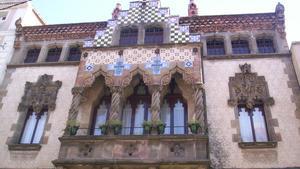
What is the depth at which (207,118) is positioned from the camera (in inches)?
593

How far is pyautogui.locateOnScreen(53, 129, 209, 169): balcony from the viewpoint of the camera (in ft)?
41.7

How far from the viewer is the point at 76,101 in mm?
15242

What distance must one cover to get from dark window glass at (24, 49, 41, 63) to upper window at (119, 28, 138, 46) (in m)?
4.94

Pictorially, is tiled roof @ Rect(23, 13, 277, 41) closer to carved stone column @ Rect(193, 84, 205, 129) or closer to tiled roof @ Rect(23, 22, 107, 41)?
tiled roof @ Rect(23, 22, 107, 41)

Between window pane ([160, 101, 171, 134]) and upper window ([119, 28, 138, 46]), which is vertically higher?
upper window ([119, 28, 138, 46])

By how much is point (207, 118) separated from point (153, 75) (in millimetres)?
2993

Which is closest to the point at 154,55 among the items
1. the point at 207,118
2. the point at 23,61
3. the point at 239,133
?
the point at 207,118

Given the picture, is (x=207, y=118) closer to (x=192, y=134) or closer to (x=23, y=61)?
(x=192, y=134)

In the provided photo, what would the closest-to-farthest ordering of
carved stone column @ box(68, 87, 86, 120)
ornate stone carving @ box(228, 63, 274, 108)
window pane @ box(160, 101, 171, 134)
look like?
carved stone column @ box(68, 87, 86, 120) → window pane @ box(160, 101, 171, 134) → ornate stone carving @ box(228, 63, 274, 108)

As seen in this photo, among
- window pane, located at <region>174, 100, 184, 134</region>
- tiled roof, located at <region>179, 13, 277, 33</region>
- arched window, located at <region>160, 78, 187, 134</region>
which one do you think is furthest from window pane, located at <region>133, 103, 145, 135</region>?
tiled roof, located at <region>179, 13, 277, 33</region>

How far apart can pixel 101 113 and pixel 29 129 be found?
3.41m

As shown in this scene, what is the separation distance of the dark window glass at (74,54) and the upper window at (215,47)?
6.89 meters

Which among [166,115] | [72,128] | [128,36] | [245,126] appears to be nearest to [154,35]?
[128,36]

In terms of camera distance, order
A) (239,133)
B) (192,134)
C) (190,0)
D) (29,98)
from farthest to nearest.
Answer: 1. (190,0)
2. (29,98)
3. (239,133)
4. (192,134)
